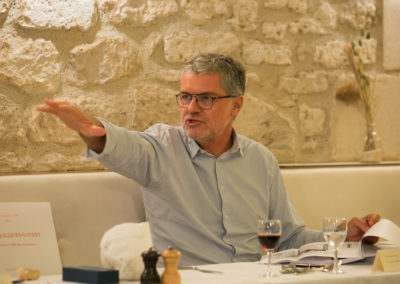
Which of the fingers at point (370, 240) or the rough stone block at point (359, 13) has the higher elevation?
the rough stone block at point (359, 13)

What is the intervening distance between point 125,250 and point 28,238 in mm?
816

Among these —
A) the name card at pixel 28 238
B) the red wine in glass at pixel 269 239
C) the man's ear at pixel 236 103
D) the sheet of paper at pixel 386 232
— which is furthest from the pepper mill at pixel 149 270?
the man's ear at pixel 236 103

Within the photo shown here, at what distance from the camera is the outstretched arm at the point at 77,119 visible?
1619 millimetres

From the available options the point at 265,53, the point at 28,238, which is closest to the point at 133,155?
the point at 28,238

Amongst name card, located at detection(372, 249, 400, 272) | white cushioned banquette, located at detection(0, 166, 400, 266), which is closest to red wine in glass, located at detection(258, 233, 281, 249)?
name card, located at detection(372, 249, 400, 272)

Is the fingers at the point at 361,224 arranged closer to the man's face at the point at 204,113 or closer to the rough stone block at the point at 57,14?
the man's face at the point at 204,113

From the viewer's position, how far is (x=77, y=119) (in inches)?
65.7

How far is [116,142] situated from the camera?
1.86m

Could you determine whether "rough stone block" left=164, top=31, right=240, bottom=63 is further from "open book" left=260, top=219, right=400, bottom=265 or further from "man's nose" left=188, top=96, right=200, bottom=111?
"open book" left=260, top=219, right=400, bottom=265

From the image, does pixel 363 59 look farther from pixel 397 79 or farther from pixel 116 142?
pixel 116 142

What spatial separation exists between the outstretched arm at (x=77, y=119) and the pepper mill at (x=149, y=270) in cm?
52

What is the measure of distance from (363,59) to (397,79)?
235mm

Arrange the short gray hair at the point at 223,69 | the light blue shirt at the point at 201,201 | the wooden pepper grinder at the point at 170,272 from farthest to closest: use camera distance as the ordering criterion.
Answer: the short gray hair at the point at 223,69 < the light blue shirt at the point at 201,201 < the wooden pepper grinder at the point at 170,272

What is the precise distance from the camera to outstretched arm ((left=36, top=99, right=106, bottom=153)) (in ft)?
5.31
